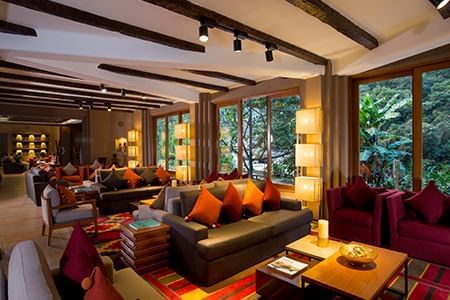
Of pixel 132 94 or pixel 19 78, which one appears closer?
pixel 19 78

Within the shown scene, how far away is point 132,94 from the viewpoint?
7.59m

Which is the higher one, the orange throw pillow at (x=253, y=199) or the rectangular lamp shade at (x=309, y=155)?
the rectangular lamp shade at (x=309, y=155)

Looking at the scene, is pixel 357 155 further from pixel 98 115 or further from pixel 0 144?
pixel 0 144

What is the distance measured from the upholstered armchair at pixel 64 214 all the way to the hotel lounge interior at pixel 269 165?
0.9 inches

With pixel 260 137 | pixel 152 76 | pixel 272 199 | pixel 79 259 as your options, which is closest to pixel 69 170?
pixel 152 76

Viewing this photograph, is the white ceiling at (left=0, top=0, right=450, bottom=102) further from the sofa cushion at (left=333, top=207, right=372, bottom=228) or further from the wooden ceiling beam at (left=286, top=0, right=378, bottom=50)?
the sofa cushion at (left=333, top=207, right=372, bottom=228)

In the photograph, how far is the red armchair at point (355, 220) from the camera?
3.66m

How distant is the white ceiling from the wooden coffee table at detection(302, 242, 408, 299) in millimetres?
2600

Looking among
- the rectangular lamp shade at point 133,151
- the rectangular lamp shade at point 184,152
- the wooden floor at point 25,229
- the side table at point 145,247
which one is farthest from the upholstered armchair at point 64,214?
the rectangular lamp shade at point 133,151

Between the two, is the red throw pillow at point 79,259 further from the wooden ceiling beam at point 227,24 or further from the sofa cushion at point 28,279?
the wooden ceiling beam at point 227,24

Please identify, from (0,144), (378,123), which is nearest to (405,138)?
(378,123)

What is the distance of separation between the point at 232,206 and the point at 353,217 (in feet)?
5.65

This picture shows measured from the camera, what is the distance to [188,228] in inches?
116

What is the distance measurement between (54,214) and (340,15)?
15.0 ft
